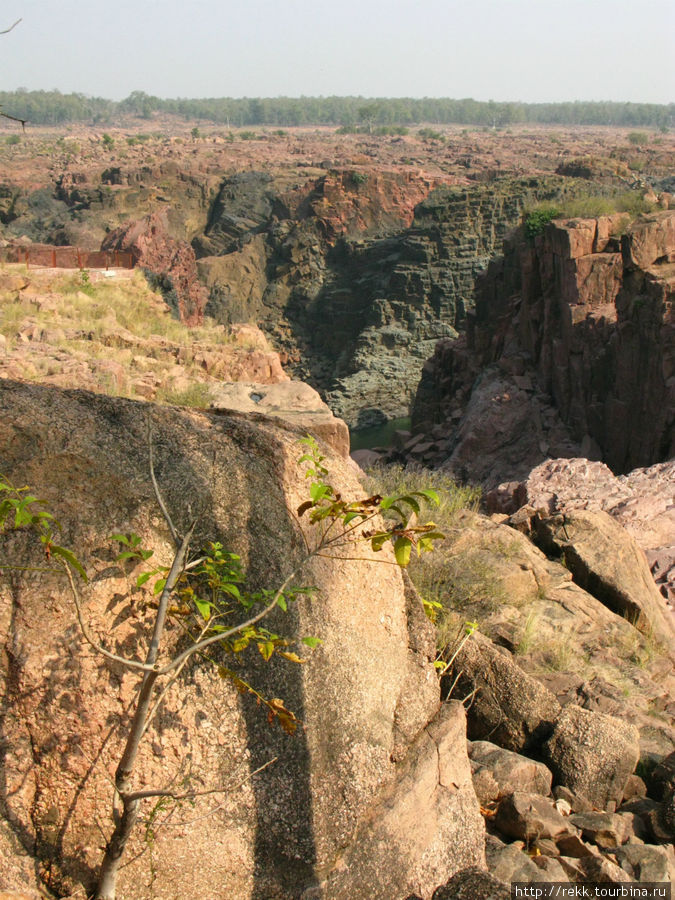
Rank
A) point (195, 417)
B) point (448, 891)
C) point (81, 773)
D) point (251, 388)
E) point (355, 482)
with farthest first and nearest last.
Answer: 1. point (251, 388)
2. point (355, 482)
3. point (195, 417)
4. point (81, 773)
5. point (448, 891)

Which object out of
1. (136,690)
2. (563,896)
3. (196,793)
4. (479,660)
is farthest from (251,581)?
(479,660)

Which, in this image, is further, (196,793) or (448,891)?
(196,793)

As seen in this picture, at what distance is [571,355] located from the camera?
702 inches

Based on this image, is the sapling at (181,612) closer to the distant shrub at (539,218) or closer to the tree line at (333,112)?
the distant shrub at (539,218)

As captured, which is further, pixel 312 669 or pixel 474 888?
pixel 312 669

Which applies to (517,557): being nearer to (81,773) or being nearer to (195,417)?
(195,417)

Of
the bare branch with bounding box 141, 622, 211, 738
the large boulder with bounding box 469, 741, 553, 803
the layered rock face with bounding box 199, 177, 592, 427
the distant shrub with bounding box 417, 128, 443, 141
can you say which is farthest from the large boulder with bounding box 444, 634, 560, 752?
the distant shrub with bounding box 417, 128, 443, 141


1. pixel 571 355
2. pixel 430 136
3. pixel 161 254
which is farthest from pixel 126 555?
pixel 430 136

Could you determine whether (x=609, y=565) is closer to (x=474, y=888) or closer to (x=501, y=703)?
(x=501, y=703)

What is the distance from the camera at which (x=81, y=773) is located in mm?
1896

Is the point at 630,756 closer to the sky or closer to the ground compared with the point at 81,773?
closer to the ground

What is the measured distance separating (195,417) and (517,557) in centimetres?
343

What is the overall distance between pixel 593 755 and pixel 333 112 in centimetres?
13936

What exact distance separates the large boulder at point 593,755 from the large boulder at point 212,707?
68 cm
